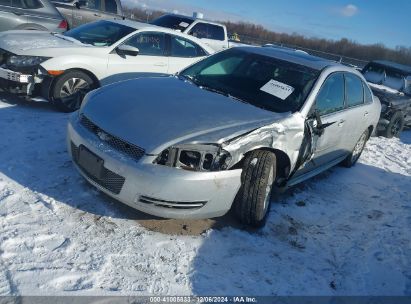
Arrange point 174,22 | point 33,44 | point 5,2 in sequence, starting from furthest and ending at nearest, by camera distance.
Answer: point 174,22 → point 5,2 → point 33,44

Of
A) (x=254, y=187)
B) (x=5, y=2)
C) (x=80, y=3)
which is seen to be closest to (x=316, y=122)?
(x=254, y=187)

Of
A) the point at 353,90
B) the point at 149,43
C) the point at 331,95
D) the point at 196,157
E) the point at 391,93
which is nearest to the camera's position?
the point at 196,157

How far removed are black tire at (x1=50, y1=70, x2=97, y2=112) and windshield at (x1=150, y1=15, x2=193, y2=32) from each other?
565 centimetres

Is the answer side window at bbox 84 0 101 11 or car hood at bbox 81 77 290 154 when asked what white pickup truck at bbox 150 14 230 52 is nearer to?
side window at bbox 84 0 101 11

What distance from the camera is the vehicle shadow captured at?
10.6 ft

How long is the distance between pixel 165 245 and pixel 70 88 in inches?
141

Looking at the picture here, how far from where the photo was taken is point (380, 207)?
518 cm

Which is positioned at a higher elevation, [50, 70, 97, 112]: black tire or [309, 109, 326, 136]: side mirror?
[309, 109, 326, 136]: side mirror

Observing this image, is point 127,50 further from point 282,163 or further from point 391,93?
point 391,93

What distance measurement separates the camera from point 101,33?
6883 mm

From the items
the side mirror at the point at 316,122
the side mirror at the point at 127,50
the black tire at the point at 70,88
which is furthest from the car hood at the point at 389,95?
the black tire at the point at 70,88

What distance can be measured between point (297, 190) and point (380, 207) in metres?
1.09

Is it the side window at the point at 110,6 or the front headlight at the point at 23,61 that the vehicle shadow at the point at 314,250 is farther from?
the side window at the point at 110,6

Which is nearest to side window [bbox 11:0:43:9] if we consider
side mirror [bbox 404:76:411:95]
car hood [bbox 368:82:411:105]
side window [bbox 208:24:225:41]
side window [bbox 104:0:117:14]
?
side window [bbox 104:0:117:14]
